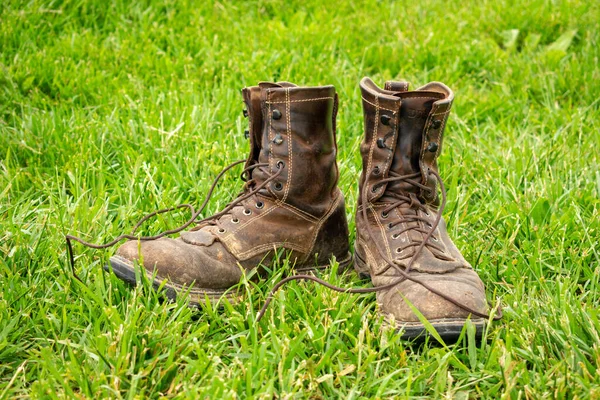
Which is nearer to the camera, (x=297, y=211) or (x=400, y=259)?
(x=400, y=259)

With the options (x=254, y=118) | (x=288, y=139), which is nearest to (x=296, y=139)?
(x=288, y=139)

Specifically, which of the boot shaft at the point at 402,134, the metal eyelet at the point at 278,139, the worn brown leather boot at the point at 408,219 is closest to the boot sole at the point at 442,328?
the worn brown leather boot at the point at 408,219

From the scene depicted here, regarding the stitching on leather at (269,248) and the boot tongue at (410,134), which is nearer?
the boot tongue at (410,134)

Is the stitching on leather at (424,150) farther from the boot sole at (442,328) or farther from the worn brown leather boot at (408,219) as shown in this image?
the boot sole at (442,328)

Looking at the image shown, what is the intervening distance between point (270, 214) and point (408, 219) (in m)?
0.46

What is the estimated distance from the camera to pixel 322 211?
2.36m

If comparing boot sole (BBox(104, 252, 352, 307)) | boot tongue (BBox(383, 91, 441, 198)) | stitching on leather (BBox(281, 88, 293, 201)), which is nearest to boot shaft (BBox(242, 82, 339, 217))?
stitching on leather (BBox(281, 88, 293, 201))

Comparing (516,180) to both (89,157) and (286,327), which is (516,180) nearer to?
(286,327)

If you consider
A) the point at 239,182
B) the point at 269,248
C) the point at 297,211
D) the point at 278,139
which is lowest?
the point at 239,182

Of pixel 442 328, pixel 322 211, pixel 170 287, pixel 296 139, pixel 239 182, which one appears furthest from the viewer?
pixel 239 182

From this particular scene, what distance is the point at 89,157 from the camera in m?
3.12

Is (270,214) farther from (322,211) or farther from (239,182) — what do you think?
(239,182)

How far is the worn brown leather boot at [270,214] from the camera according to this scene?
2.16 metres

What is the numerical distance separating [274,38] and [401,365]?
2876mm
